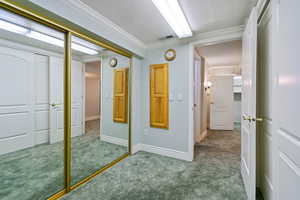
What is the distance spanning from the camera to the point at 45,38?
4.92 feet

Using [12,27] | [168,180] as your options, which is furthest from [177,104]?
[12,27]

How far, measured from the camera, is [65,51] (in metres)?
1.60

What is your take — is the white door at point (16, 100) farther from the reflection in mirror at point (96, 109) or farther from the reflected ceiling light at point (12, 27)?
the reflection in mirror at point (96, 109)

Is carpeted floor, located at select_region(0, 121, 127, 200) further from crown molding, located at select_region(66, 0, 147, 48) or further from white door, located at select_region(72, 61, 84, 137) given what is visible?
crown molding, located at select_region(66, 0, 147, 48)

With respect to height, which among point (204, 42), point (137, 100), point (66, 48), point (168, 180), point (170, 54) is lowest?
point (168, 180)

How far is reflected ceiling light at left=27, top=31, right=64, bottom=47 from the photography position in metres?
1.41

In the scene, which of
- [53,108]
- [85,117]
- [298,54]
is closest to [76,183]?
[85,117]

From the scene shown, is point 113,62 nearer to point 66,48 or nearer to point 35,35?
point 66,48

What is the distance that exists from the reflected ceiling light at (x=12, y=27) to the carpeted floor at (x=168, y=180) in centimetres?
187

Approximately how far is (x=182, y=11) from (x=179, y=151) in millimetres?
2301

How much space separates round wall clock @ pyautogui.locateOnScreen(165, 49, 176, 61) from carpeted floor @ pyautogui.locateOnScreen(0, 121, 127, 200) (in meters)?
1.90

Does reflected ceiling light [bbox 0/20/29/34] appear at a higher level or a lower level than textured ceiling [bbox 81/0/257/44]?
lower

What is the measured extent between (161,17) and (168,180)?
2327 millimetres

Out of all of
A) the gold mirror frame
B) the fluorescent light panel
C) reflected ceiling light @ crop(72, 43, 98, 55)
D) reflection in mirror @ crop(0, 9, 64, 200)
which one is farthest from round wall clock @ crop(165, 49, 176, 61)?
reflection in mirror @ crop(0, 9, 64, 200)
